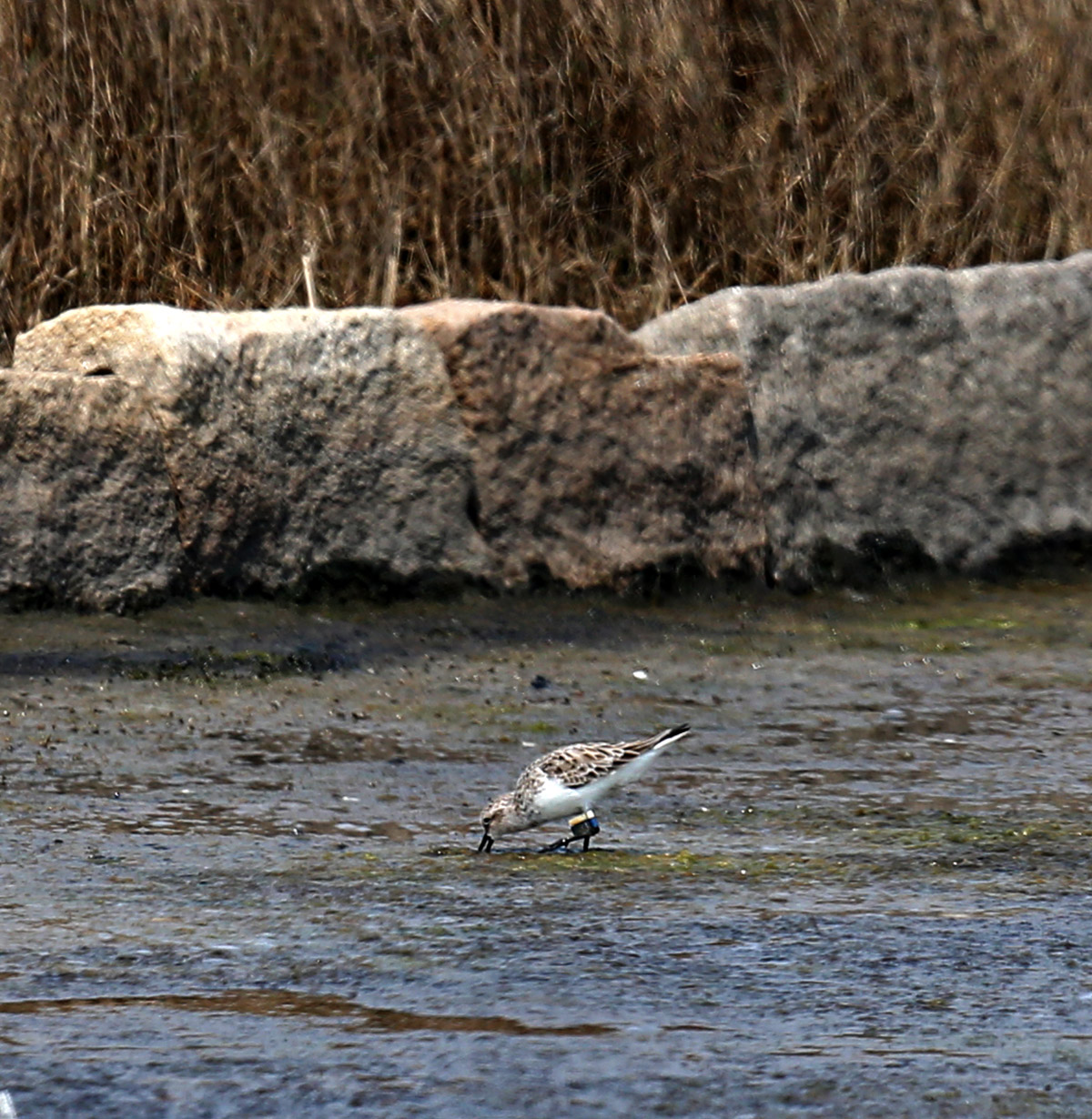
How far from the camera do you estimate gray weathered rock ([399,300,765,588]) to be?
8.51 metres

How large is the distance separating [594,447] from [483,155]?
182 cm

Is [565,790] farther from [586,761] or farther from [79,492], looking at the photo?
[79,492]

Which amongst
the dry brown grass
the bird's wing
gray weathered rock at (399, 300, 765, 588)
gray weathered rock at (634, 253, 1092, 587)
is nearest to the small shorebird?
the bird's wing

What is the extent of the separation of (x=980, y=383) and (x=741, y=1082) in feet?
19.6

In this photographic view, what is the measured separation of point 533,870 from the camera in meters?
5.18

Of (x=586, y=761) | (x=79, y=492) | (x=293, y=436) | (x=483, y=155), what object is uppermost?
(x=483, y=155)

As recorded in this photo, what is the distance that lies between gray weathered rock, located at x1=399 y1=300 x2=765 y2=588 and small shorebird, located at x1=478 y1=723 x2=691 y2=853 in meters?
3.18

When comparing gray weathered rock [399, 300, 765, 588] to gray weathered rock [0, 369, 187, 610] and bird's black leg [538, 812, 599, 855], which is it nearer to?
gray weathered rock [0, 369, 187, 610]

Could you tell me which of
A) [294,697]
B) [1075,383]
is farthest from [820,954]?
[1075,383]

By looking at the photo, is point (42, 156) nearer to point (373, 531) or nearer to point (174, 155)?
point (174, 155)

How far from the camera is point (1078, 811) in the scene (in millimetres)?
5711

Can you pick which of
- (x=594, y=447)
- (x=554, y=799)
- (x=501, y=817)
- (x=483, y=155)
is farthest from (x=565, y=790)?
(x=483, y=155)

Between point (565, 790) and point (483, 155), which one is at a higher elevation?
point (483, 155)

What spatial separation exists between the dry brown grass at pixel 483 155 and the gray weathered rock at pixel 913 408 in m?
1.04
